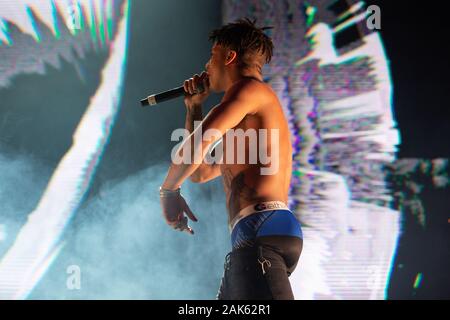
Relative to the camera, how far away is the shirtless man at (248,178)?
4.85 feet

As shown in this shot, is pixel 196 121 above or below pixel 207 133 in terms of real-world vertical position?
above

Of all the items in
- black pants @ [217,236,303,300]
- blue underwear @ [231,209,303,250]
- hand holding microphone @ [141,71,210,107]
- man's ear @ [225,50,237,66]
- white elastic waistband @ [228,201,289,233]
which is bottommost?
black pants @ [217,236,303,300]

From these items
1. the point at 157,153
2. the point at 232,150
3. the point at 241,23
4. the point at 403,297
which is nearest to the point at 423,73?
the point at 403,297

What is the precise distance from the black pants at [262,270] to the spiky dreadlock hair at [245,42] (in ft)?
2.13

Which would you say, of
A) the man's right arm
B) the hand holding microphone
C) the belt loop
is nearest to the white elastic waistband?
the belt loop

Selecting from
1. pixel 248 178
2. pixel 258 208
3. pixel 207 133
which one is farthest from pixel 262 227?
pixel 207 133

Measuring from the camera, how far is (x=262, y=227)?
1558mm

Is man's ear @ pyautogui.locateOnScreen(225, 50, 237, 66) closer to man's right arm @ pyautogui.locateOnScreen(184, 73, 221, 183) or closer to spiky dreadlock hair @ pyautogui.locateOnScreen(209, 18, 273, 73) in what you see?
spiky dreadlock hair @ pyautogui.locateOnScreen(209, 18, 273, 73)

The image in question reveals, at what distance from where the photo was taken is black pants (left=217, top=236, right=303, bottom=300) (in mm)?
1425

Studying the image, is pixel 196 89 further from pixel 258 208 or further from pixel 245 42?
pixel 258 208

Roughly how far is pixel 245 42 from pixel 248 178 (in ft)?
1.69

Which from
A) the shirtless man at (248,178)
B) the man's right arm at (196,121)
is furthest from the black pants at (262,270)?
the man's right arm at (196,121)

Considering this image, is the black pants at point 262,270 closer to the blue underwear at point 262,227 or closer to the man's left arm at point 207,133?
the blue underwear at point 262,227

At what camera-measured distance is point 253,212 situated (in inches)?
62.7
